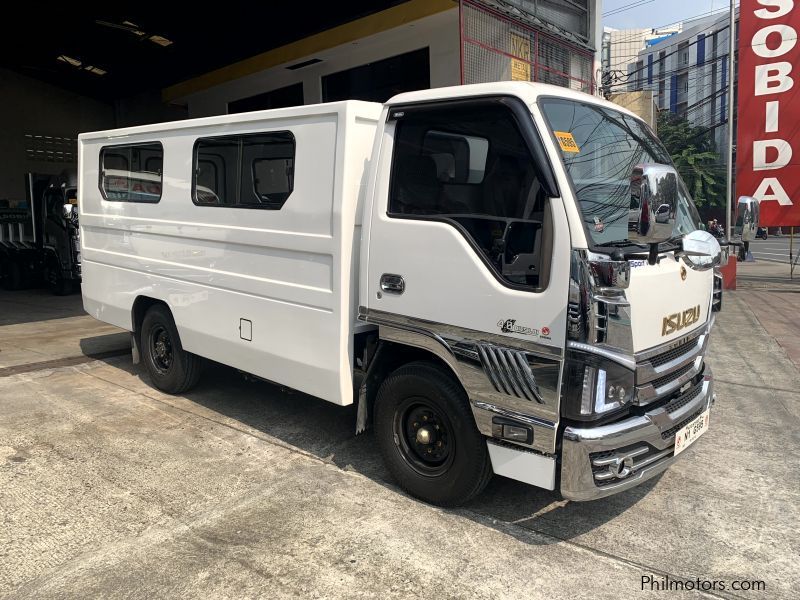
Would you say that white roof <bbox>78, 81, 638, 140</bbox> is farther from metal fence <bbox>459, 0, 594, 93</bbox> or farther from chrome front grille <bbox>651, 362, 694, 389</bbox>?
metal fence <bbox>459, 0, 594, 93</bbox>

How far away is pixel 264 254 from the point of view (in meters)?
4.35

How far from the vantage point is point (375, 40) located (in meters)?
10.9

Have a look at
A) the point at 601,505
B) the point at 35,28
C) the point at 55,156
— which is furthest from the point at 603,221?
the point at 55,156

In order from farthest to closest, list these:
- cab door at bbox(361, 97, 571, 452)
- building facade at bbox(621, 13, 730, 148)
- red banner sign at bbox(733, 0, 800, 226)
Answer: building facade at bbox(621, 13, 730, 148)
red banner sign at bbox(733, 0, 800, 226)
cab door at bbox(361, 97, 571, 452)

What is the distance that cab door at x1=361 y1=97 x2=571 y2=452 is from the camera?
9.88ft

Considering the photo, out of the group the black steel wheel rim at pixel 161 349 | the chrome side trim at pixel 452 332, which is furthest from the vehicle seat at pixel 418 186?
the black steel wheel rim at pixel 161 349

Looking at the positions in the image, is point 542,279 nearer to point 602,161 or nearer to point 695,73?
point 602,161

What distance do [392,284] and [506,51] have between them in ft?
22.4

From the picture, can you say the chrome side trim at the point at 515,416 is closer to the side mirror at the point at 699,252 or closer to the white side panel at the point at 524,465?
the white side panel at the point at 524,465

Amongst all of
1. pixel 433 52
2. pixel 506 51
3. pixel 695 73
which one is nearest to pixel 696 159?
pixel 695 73

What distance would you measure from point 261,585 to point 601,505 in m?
2.02

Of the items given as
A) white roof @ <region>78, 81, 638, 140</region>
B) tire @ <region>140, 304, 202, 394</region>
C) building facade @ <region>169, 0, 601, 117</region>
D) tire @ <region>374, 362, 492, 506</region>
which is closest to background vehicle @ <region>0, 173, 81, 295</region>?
building facade @ <region>169, 0, 601, 117</region>

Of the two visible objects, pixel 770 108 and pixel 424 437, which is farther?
pixel 770 108

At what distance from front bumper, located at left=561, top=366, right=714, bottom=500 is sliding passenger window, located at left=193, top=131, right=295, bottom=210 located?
94.1 inches
